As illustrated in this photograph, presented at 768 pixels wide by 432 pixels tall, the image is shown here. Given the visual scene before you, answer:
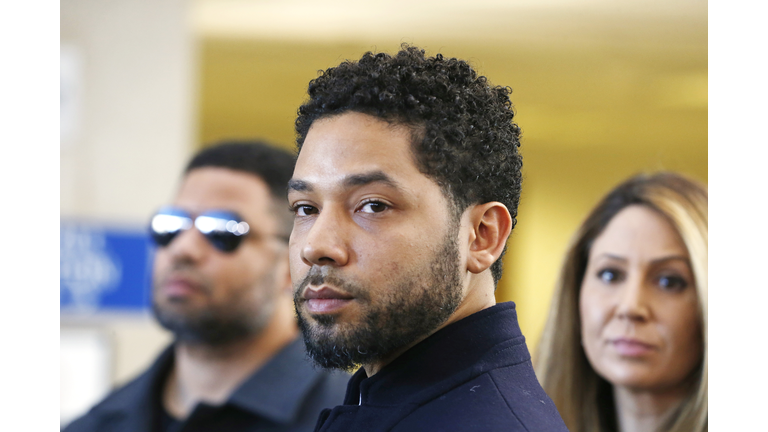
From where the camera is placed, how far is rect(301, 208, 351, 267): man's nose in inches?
31.9

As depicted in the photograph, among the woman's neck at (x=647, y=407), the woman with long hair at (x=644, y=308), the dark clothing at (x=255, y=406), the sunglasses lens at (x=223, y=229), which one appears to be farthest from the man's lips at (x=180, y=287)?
the woman's neck at (x=647, y=407)

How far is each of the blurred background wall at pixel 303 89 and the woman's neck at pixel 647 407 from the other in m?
0.66

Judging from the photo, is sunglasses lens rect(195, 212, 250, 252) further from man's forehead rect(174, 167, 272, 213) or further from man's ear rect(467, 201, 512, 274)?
man's ear rect(467, 201, 512, 274)

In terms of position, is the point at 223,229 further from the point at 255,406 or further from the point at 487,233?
the point at 487,233

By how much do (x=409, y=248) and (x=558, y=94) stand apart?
3.73 m

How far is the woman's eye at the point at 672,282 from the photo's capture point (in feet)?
4.18

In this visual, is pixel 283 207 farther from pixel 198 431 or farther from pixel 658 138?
pixel 658 138

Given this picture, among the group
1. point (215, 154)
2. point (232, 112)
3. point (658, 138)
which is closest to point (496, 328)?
point (215, 154)

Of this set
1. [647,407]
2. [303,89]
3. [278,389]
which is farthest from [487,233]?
[303,89]

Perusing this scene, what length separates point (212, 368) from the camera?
1900 millimetres

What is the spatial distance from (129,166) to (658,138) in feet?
10.5

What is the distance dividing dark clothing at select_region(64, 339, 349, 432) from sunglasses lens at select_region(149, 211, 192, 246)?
36 centimetres

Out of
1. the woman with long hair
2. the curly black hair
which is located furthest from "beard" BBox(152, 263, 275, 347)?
Result: the curly black hair

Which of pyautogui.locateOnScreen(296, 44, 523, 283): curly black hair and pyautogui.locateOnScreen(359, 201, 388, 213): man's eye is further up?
pyautogui.locateOnScreen(296, 44, 523, 283): curly black hair
